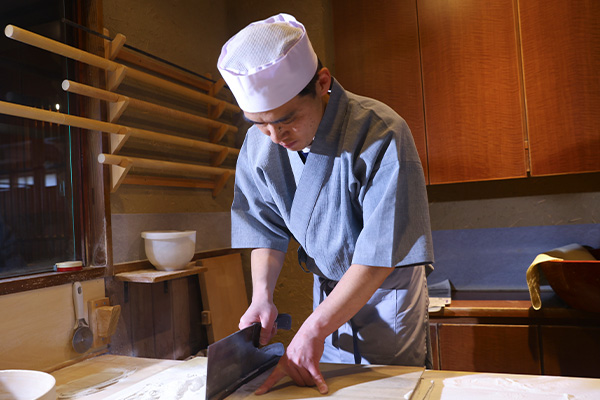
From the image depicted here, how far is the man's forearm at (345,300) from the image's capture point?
0.97 m

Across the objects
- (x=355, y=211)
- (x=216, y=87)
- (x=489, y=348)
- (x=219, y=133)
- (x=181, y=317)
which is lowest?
(x=489, y=348)

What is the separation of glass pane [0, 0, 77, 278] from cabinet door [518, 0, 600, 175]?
6.20 ft

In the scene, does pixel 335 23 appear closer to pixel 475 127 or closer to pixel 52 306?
pixel 475 127

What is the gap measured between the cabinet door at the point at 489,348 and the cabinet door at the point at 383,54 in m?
0.76

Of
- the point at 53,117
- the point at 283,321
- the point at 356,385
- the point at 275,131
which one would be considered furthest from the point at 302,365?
the point at 53,117

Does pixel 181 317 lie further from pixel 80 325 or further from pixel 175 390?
pixel 175 390

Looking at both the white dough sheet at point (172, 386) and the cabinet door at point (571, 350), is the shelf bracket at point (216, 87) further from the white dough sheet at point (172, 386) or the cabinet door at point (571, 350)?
the cabinet door at point (571, 350)

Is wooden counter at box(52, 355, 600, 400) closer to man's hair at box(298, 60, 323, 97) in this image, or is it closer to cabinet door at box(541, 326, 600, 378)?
man's hair at box(298, 60, 323, 97)

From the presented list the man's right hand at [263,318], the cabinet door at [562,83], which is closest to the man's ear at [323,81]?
the man's right hand at [263,318]

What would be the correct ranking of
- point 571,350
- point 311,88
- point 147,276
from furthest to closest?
point 571,350, point 147,276, point 311,88

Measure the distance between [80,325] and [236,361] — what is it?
2.57 feet

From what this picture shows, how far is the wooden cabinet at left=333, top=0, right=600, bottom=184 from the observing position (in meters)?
1.99

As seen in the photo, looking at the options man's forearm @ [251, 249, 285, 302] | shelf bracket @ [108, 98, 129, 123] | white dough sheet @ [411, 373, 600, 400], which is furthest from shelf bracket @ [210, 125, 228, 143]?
white dough sheet @ [411, 373, 600, 400]

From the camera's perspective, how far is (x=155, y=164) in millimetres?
1829
